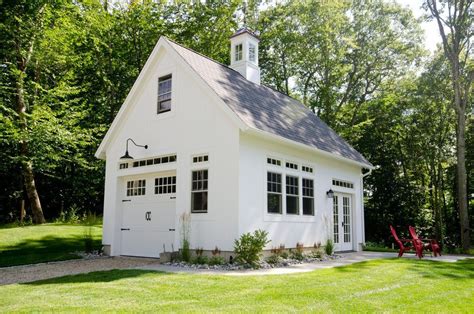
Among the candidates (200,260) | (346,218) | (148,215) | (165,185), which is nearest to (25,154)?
(148,215)

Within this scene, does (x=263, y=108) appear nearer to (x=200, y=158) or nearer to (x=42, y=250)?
(x=200, y=158)

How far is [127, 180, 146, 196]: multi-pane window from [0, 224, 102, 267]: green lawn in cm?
227

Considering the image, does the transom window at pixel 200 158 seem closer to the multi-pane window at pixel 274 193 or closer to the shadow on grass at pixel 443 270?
the multi-pane window at pixel 274 193

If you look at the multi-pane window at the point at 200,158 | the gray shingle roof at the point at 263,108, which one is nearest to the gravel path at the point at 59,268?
the multi-pane window at the point at 200,158

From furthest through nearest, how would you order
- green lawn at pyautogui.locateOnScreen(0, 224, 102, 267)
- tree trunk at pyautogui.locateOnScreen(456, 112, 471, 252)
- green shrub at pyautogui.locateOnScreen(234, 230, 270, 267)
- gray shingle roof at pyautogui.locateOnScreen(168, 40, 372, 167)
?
1. tree trunk at pyautogui.locateOnScreen(456, 112, 471, 252)
2. green lawn at pyautogui.locateOnScreen(0, 224, 102, 267)
3. gray shingle roof at pyautogui.locateOnScreen(168, 40, 372, 167)
4. green shrub at pyautogui.locateOnScreen(234, 230, 270, 267)

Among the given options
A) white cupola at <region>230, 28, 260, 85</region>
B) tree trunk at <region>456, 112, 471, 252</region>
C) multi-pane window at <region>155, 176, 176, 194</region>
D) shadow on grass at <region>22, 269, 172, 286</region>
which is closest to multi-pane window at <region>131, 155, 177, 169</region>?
multi-pane window at <region>155, 176, 176, 194</region>

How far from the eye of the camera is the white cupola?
15.7 metres

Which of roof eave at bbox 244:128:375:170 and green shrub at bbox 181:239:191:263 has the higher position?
roof eave at bbox 244:128:375:170

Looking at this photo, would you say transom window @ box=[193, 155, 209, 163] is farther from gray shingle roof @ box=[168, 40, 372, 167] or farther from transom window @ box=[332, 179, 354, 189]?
transom window @ box=[332, 179, 354, 189]

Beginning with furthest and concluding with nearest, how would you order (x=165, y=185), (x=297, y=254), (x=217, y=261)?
(x=165, y=185)
(x=297, y=254)
(x=217, y=261)

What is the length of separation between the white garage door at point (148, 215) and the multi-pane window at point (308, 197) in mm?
3991

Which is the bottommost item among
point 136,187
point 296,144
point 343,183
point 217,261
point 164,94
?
point 217,261

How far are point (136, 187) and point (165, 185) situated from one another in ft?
4.46

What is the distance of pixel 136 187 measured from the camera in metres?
13.2
